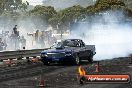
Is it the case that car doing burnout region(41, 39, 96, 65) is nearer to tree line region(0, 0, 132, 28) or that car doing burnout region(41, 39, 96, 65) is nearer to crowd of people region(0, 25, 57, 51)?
crowd of people region(0, 25, 57, 51)

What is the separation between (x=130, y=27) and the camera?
183 feet

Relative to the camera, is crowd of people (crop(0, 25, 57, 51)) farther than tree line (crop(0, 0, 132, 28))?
No

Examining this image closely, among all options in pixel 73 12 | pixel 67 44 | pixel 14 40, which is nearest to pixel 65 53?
pixel 67 44

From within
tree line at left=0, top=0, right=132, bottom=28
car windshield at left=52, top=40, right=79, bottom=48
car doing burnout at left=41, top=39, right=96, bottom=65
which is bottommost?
car doing burnout at left=41, top=39, right=96, bottom=65

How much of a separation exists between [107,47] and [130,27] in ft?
34.2

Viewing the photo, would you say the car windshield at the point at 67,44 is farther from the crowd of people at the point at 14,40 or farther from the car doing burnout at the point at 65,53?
the crowd of people at the point at 14,40

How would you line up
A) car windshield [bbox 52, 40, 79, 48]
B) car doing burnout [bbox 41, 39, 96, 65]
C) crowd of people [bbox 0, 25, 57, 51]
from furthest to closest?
crowd of people [bbox 0, 25, 57, 51] → car windshield [bbox 52, 40, 79, 48] → car doing burnout [bbox 41, 39, 96, 65]

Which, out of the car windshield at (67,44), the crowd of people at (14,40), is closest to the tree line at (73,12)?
the crowd of people at (14,40)

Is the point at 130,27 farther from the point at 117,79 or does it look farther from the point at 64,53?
the point at 117,79

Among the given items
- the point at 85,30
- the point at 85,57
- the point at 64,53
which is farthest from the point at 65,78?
the point at 85,30

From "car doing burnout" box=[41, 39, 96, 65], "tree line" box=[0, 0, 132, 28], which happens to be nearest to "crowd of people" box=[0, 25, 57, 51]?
"car doing burnout" box=[41, 39, 96, 65]

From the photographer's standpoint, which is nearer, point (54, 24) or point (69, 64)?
point (69, 64)

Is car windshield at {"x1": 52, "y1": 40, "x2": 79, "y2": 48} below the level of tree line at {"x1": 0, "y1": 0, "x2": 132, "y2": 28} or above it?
below

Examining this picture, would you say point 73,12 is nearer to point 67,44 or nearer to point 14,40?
point 14,40
